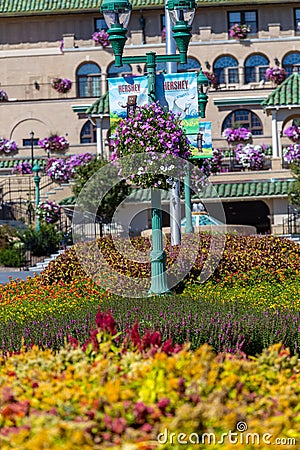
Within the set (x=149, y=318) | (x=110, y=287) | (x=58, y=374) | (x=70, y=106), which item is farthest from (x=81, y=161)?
(x=58, y=374)

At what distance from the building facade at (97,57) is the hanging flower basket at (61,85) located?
42 centimetres

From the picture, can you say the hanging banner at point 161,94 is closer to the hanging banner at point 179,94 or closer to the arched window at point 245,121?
the hanging banner at point 179,94

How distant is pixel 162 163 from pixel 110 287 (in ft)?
8.92

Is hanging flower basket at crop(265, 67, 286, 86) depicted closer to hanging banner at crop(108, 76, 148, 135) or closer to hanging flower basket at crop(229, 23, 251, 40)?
hanging flower basket at crop(229, 23, 251, 40)

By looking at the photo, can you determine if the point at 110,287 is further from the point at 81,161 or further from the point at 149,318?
the point at 81,161

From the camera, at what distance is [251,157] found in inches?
1534

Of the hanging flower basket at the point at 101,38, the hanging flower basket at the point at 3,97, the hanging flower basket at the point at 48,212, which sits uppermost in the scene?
the hanging flower basket at the point at 101,38

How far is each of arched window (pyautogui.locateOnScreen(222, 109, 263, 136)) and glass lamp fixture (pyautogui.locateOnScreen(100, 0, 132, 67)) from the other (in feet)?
112

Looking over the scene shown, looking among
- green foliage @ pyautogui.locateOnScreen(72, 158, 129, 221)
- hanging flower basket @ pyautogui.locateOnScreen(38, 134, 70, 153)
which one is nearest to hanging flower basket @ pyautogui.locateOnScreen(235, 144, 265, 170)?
green foliage @ pyautogui.locateOnScreen(72, 158, 129, 221)

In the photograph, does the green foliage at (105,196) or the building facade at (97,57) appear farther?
the building facade at (97,57)

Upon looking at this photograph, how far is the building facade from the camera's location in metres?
48.5

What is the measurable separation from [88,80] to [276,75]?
1018 centimetres

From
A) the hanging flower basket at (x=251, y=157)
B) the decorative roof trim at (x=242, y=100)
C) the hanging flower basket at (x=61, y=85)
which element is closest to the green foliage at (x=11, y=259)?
the hanging flower basket at (x=251, y=157)

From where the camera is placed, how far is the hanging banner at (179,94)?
46.4ft
